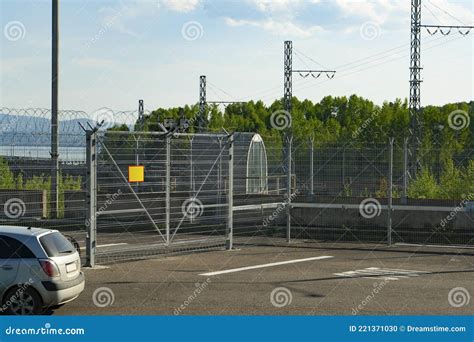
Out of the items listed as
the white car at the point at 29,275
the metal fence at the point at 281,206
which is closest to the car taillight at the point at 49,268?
the white car at the point at 29,275

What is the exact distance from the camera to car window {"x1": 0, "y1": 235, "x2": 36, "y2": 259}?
498 inches

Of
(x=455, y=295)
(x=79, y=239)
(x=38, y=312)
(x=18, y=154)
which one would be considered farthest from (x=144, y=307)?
(x=18, y=154)

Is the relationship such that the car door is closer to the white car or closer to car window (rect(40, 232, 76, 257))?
the white car

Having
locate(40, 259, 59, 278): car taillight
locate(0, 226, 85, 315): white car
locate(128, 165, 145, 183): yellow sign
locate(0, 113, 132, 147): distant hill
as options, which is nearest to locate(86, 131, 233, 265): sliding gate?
locate(128, 165, 145, 183): yellow sign

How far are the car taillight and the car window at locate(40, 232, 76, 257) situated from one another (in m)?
0.17

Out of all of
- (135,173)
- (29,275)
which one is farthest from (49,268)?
(135,173)

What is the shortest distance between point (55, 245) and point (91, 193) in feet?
17.8

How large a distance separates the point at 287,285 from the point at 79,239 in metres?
9.65

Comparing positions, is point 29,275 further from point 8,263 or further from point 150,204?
point 150,204

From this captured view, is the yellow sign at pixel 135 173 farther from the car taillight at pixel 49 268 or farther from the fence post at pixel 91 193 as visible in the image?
the car taillight at pixel 49 268

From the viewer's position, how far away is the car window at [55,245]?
12859 millimetres

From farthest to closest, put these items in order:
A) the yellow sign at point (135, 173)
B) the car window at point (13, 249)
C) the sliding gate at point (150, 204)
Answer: the yellow sign at point (135, 173) → the sliding gate at point (150, 204) → the car window at point (13, 249)

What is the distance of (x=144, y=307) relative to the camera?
13.9 m

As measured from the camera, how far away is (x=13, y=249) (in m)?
12.7
